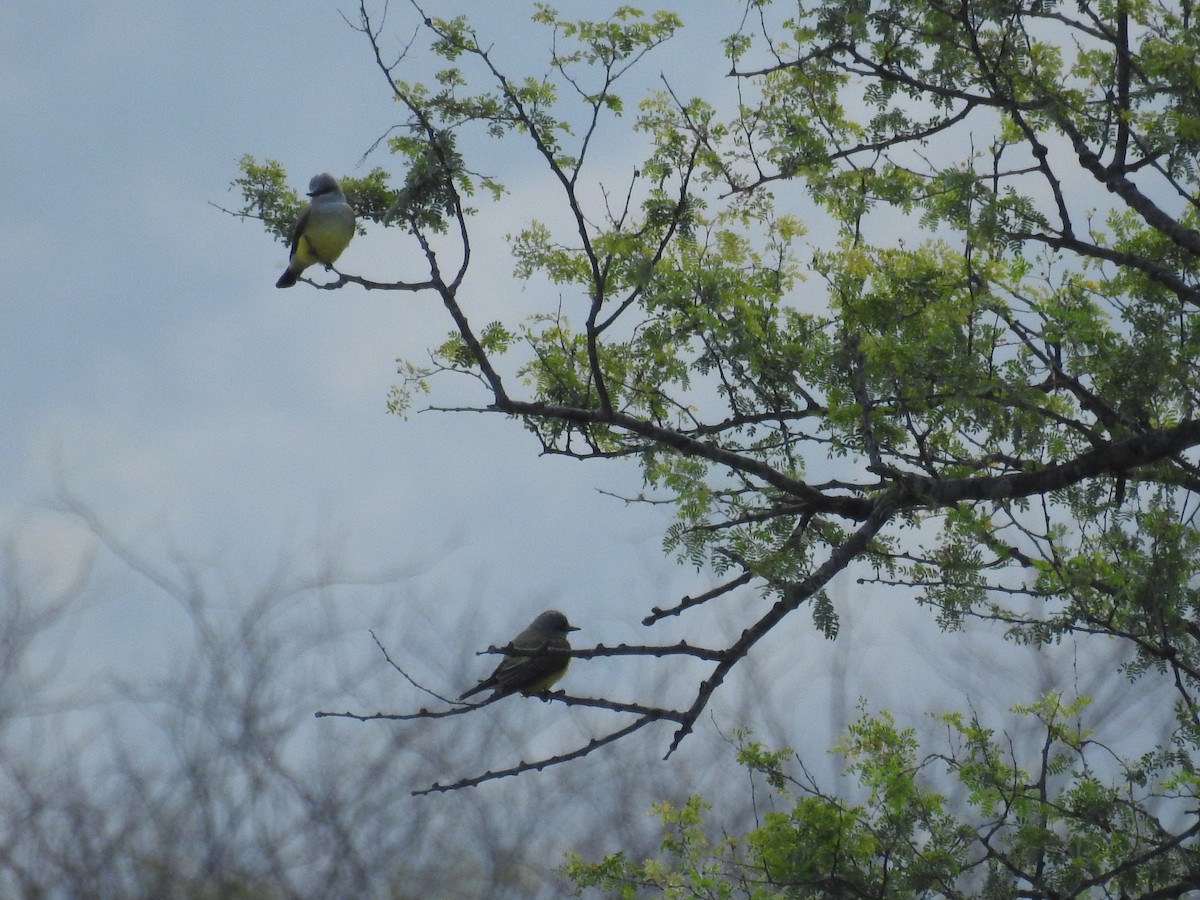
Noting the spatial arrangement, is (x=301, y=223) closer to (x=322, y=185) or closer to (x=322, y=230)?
(x=322, y=230)

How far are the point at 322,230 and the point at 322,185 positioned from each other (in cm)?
77

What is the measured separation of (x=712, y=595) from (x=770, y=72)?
335 cm

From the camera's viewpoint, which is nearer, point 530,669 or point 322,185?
point 530,669

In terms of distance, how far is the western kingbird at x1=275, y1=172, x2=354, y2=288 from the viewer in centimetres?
767

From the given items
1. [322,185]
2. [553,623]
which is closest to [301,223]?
[322,185]

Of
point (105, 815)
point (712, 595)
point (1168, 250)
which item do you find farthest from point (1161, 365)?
point (105, 815)

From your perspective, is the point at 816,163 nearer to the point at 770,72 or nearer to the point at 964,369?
the point at 770,72

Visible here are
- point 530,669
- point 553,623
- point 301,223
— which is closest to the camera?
point 530,669

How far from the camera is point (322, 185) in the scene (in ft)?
27.7

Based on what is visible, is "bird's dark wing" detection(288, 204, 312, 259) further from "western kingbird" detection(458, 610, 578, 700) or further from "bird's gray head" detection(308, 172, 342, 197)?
"western kingbird" detection(458, 610, 578, 700)

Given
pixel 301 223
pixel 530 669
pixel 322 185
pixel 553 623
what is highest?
pixel 322 185

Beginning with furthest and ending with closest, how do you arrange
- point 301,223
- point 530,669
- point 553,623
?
point 553,623 → point 301,223 → point 530,669

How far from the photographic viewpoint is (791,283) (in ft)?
22.2

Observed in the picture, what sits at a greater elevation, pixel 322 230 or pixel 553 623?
pixel 322 230
